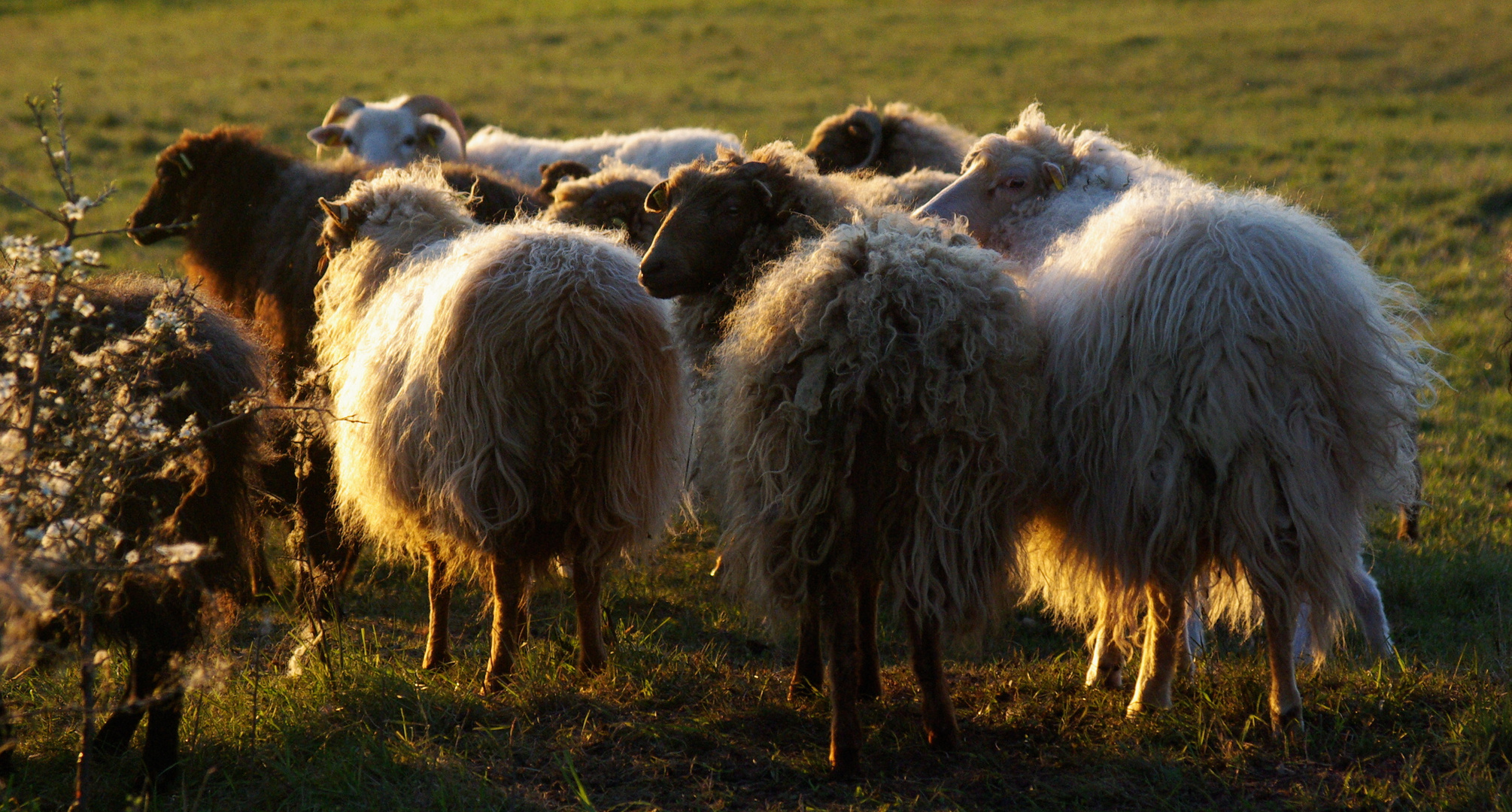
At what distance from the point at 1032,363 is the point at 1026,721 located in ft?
3.78

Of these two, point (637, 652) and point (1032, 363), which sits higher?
point (1032, 363)

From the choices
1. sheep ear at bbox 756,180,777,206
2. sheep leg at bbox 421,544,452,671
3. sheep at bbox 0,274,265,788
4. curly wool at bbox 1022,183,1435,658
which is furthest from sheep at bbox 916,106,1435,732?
sheep at bbox 0,274,265,788

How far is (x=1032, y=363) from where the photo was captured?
3516 millimetres

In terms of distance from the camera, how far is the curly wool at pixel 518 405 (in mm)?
3928

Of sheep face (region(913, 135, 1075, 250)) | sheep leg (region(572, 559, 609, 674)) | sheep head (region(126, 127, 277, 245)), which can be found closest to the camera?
sheep leg (region(572, 559, 609, 674))

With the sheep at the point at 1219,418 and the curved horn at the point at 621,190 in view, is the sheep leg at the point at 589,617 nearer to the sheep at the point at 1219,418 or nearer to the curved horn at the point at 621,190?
the sheep at the point at 1219,418

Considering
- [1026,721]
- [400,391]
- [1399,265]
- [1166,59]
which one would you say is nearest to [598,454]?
[400,391]

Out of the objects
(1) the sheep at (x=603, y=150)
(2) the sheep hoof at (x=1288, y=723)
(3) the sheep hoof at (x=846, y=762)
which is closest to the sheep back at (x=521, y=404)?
(3) the sheep hoof at (x=846, y=762)

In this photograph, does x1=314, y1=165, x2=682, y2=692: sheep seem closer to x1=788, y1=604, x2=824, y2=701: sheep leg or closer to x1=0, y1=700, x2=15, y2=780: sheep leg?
x1=788, y1=604, x2=824, y2=701: sheep leg

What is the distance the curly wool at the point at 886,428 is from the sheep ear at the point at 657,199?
114cm

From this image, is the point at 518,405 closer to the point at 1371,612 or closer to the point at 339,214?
the point at 339,214

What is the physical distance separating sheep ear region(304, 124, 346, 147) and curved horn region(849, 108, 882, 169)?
4511 millimetres

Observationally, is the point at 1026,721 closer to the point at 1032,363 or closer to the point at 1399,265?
the point at 1032,363

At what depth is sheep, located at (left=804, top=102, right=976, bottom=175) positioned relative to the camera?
25.4 ft
